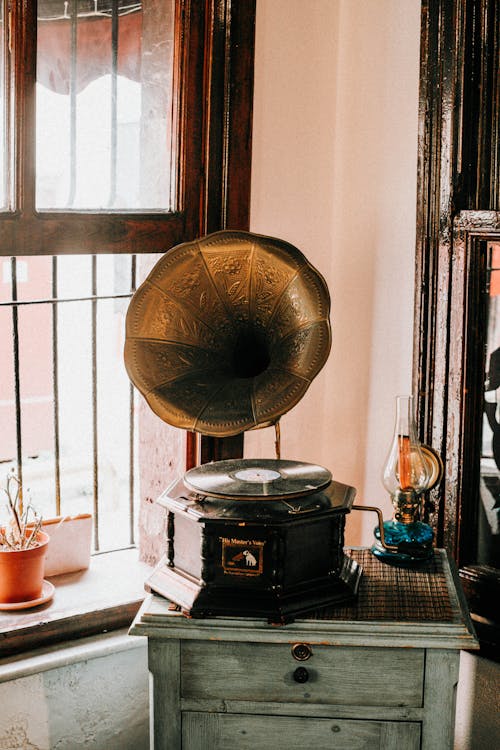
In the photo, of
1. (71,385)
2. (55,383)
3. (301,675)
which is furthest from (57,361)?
(301,675)

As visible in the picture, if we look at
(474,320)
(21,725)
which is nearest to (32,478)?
(21,725)

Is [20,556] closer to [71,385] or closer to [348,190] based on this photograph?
[71,385]

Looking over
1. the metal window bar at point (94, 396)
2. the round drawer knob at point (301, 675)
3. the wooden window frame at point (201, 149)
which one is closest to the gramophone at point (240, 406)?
the round drawer knob at point (301, 675)

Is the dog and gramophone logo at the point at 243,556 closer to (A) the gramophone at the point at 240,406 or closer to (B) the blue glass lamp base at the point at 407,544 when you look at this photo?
(A) the gramophone at the point at 240,406

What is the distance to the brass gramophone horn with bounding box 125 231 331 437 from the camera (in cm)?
185

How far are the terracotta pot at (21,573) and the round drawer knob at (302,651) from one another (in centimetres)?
73

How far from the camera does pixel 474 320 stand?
211 centimetres

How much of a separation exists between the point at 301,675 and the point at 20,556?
75 cm

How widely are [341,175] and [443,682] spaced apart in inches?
51.9

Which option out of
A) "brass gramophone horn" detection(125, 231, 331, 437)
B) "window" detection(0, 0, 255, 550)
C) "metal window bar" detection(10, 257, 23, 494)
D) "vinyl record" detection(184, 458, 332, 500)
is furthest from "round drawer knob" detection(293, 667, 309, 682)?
"metal window bar" detection(10, 257, 23, 494)

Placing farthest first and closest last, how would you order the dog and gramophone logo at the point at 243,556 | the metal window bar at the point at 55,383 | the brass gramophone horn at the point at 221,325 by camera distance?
the metal window bar at the point at 55,383, the brass gramophone horn at the point at 221,325, the dog and gramophone logo at the point at 243,556

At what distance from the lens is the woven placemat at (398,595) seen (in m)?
1.69

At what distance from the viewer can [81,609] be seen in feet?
7.08

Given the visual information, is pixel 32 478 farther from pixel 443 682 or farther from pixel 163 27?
pixel 443 682
